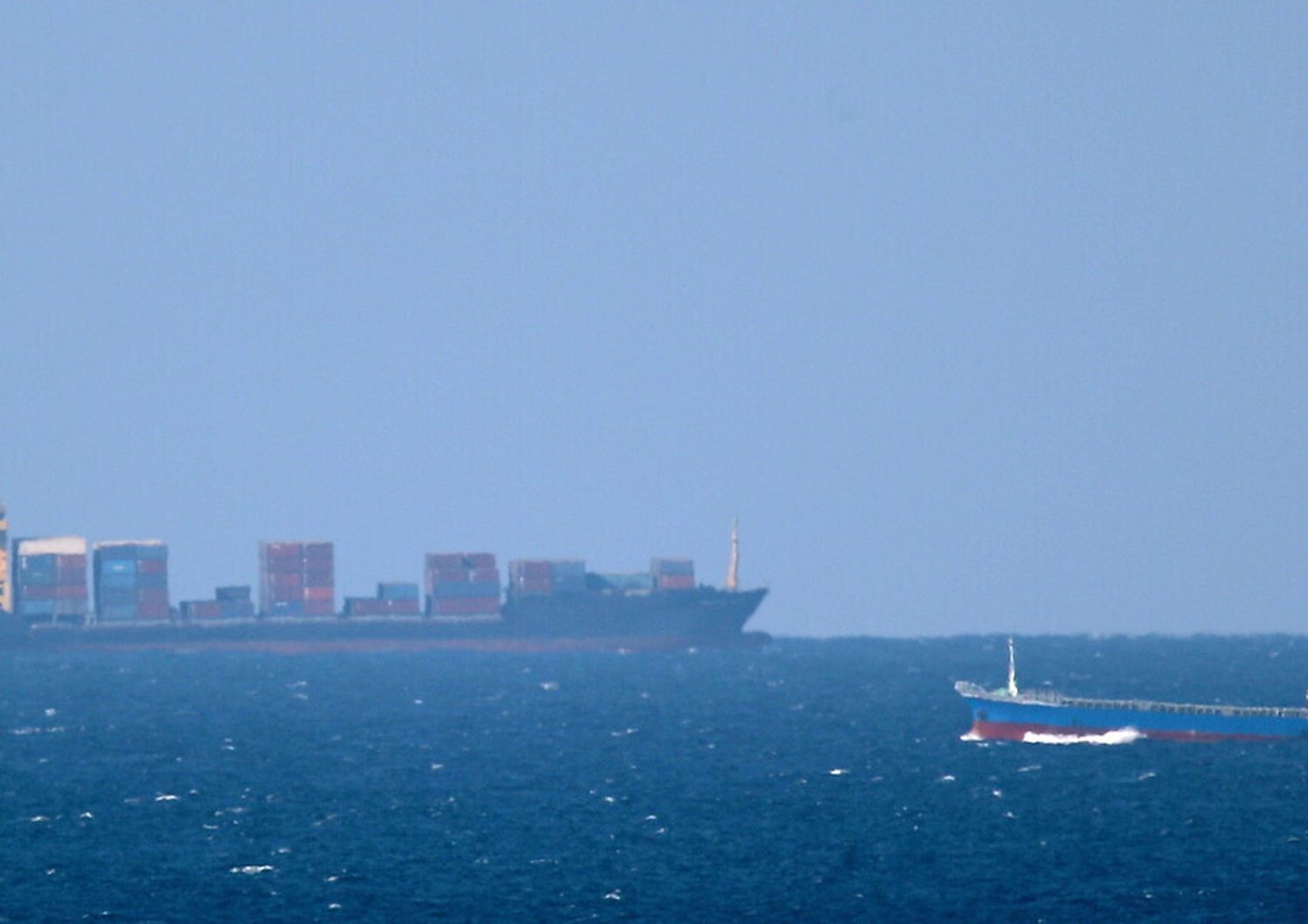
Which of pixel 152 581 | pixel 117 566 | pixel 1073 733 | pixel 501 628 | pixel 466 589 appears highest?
pixel 117 566

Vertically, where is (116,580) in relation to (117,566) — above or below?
below

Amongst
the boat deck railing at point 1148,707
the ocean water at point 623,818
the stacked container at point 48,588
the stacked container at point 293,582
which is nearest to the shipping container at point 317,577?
the stacked container at point 293,582

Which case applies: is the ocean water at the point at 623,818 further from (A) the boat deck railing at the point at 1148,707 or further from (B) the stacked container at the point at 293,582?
(B) the stacked container at the point at 293,582

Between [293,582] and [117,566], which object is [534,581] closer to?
[293,582]

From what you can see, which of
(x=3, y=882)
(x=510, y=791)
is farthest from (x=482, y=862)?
(x=510, y=791)

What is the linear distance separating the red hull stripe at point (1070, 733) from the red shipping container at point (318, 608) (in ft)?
370

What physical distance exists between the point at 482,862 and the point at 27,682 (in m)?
103

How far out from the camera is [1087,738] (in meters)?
92.8

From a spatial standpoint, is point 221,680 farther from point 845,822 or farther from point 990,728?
point 845,822

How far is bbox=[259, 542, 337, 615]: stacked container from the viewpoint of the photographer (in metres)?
198

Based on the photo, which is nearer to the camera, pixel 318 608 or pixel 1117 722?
pixel 1117 722

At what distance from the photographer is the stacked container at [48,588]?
18912 centimetres

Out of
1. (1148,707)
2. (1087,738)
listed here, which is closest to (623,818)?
(1087,738)

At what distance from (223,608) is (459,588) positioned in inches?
796
